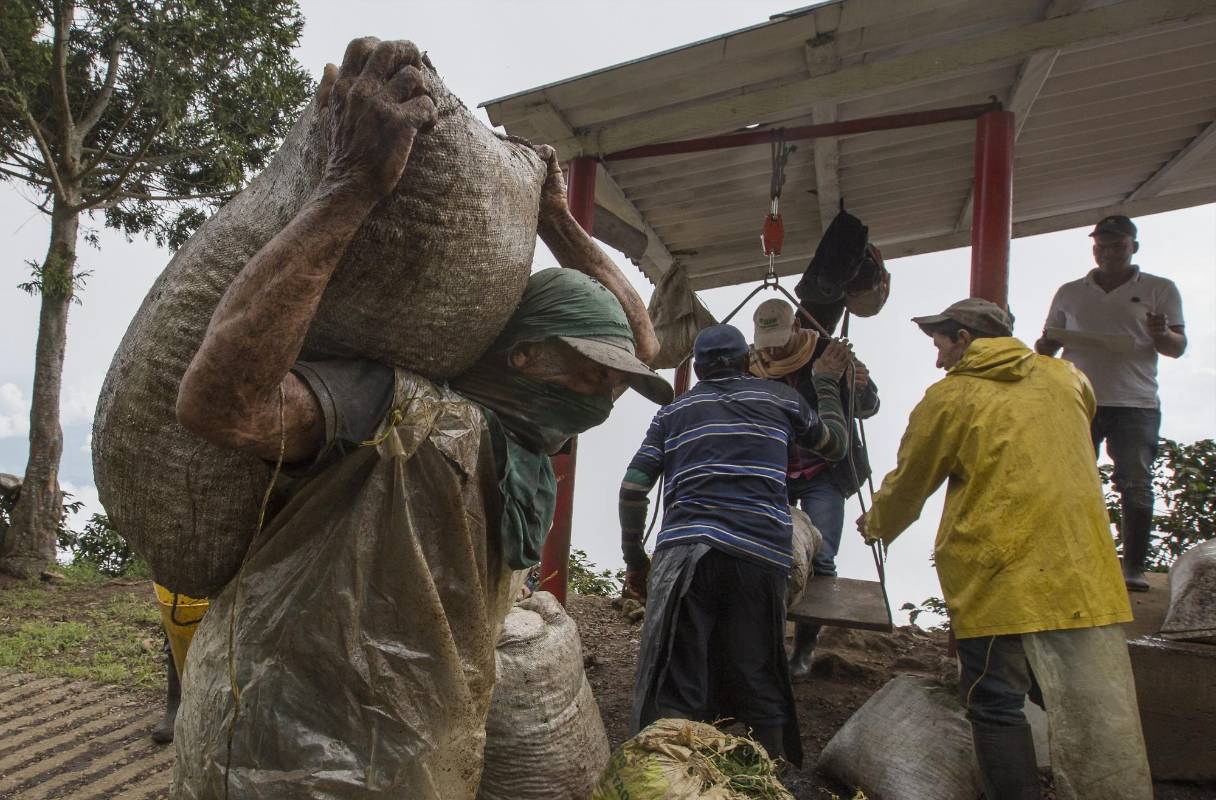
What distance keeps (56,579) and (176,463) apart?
8548 millimetres

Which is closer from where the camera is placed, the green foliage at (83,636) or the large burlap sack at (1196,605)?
the large burlap sack at (1196,605)

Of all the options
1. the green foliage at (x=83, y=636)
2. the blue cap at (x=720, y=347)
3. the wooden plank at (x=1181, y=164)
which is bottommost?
the green foliage at (x=83, y=636)

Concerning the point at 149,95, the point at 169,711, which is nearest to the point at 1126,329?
the point at 169,711

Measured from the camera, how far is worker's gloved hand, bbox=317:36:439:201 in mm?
1157

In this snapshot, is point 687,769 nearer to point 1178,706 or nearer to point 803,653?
point 1178,706

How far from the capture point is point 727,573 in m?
2.96

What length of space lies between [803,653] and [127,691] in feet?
12.3

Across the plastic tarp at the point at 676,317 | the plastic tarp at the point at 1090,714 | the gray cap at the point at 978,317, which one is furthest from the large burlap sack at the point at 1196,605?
the plastic tarp at the point at 676,317

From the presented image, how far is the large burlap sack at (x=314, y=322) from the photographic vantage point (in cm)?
130

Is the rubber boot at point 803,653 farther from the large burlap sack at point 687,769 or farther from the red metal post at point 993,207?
the large burlap sack at point 687,769

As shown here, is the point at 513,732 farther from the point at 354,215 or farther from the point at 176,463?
the point at 354,215

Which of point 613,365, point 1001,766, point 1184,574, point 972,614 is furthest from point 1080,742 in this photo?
point 613,365

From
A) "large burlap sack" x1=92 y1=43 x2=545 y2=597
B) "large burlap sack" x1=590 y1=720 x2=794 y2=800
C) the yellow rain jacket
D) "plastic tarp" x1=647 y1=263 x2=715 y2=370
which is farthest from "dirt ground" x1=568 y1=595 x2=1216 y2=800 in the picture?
"large burlap sack" x1=92 y1=43 x2=545 y2=597

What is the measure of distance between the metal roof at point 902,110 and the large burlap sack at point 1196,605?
7.78 ft
